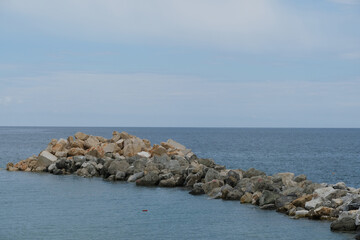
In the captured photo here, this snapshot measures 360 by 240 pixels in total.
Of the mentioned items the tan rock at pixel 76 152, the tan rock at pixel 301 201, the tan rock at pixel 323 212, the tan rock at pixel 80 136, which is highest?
the tan rock at pixel 80 136

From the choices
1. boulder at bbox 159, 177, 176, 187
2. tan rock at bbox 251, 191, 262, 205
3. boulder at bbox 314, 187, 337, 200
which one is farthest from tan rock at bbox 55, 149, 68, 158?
boulder at bbox 314, 187, 337, 200

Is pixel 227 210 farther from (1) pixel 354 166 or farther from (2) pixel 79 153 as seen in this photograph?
(1) pixel 354 166

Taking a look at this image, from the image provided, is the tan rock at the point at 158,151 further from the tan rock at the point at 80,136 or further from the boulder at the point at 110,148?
the tan rock at the point at 80,136

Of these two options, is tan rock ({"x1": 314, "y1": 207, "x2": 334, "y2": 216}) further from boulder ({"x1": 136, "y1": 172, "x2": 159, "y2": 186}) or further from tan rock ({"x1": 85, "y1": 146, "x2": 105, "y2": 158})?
tan rock ({"x1": 85, "y1": 146, "x2": 105, "y2": 158})

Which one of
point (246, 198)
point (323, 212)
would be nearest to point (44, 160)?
point (246, 198)

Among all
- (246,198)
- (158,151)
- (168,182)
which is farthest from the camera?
(158,151)

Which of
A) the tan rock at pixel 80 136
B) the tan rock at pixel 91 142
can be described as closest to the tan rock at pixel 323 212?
the tan rock at pixel 91 142

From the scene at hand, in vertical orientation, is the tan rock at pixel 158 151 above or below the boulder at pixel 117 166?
above

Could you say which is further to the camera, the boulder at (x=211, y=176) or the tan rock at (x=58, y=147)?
the tan rock at (x=58, y=147)

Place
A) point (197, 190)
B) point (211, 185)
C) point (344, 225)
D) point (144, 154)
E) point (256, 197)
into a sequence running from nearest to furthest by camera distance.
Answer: point (344, 225), point (256, 197), point (197, 190), point (211, 185), point (144, 154)

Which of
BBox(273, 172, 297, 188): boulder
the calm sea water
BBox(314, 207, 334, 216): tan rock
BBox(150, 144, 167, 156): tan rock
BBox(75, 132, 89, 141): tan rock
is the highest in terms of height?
BBox(75, 132, 89, 141): tan rock

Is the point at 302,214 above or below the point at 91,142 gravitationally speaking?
below

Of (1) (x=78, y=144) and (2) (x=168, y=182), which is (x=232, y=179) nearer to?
(2) (x=168, y=182)

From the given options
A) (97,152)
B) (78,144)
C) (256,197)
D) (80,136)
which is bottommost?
(256,197)
